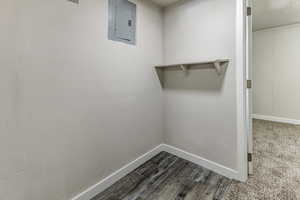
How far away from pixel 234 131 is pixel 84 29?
2034 mm

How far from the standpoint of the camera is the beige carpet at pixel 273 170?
1554mm

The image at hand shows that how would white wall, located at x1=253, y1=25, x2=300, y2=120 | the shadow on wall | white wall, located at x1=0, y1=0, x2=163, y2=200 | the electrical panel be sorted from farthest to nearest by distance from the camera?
white wall, located at x1=253, y1=25, x2=300, y2=120, the shadow on wall, the electrical panel, white wall, located at x1=0, y1=0, x2=163, y2=200

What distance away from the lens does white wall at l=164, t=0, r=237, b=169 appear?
1.83m

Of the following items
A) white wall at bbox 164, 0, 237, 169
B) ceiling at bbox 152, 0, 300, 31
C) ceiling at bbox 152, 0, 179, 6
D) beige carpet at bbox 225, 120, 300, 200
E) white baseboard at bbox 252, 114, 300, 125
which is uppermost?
ceiling at bbox 152, 0, 300, 31

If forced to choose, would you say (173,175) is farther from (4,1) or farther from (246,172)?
(4,1)

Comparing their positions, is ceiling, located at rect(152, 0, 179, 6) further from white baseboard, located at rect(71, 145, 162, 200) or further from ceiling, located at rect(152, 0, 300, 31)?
white baseboard, located at rect(71, 145, 162, 200)

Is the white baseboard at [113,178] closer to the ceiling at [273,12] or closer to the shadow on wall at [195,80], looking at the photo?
the shadow on wall at [195,80]

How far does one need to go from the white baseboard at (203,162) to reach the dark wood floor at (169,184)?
2.4 inches

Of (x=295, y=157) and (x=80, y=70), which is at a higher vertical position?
(x=80, y=70)

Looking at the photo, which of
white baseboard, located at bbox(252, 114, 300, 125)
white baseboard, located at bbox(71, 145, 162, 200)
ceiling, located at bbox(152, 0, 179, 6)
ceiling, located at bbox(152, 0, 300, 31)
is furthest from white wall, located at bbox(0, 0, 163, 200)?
white baseboard, located at bbox(252, 114, 300, 125)

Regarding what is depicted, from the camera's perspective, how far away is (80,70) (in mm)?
1480

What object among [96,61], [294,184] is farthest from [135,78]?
[294,184]

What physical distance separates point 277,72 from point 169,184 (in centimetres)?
425

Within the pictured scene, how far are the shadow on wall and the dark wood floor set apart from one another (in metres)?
1.13
